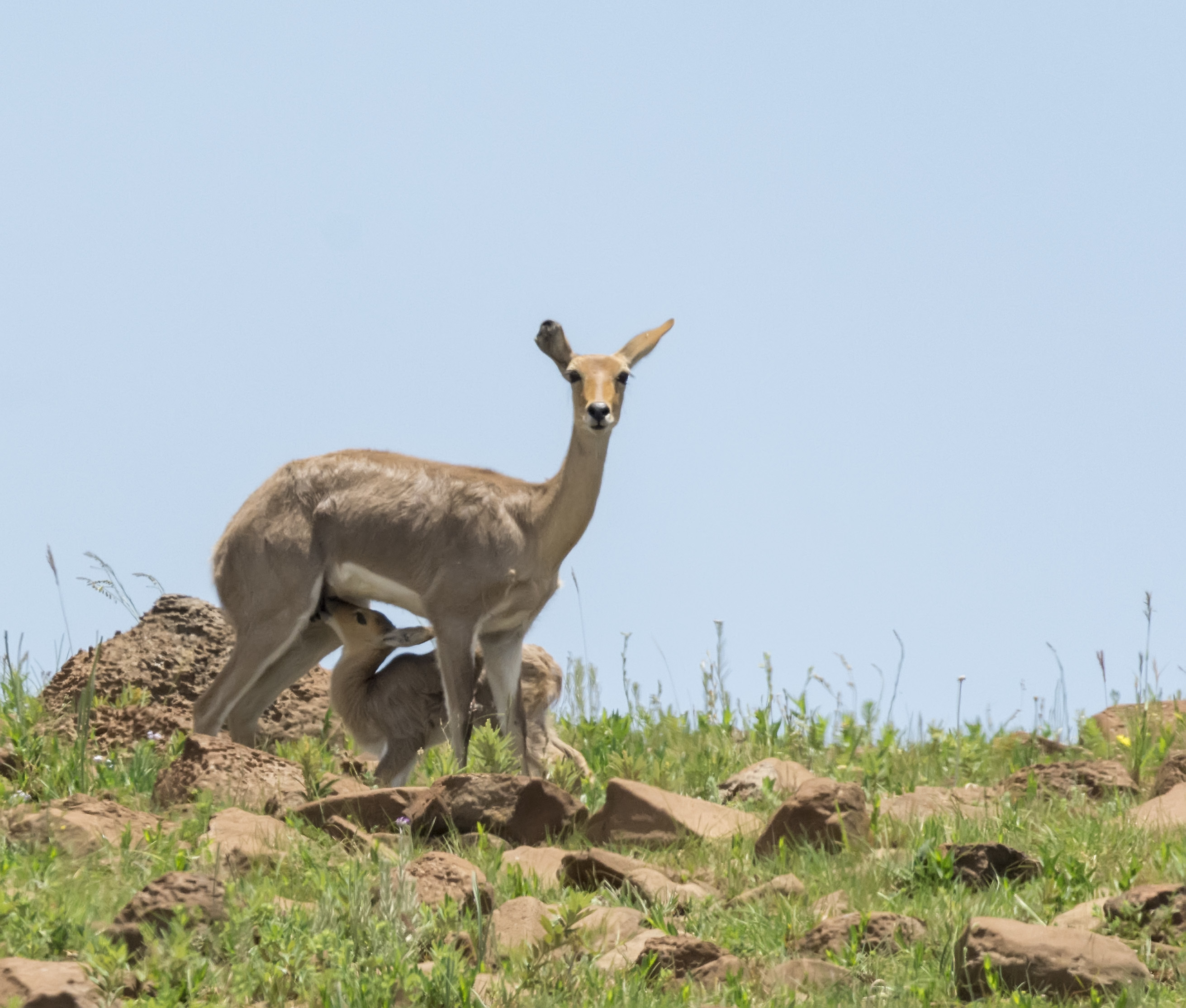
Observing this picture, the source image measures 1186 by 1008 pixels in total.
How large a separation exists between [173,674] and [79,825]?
13.8 ft

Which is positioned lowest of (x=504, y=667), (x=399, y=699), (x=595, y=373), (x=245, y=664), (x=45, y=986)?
(x=45, y=986)

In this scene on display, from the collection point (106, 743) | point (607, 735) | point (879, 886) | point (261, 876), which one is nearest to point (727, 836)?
point (879, 886)

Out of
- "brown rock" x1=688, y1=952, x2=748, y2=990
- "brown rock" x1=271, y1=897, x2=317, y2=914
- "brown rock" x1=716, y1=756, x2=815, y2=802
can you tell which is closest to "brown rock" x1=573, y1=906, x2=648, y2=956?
"brown rock" x1=688, y1=952, x2=748, y2=990

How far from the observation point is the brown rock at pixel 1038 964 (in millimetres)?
4535

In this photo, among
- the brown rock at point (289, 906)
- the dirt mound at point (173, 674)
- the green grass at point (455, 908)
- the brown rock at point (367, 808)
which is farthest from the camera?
the dirt mound at point (173, 674)

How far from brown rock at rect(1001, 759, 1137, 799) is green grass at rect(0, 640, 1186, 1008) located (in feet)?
0.73

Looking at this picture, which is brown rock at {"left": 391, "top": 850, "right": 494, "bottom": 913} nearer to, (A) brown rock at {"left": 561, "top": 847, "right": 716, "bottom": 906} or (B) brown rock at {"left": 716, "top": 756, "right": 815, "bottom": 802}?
(A) brown rock at {"left": 561, "top": 847, "right": 716, "bottom": 906}

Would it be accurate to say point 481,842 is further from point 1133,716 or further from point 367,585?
point 1133,716

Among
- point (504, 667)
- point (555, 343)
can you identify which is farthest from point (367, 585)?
point (555, 343)

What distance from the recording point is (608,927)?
16.3 feet

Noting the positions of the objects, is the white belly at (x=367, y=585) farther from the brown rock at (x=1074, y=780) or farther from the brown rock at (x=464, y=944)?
the brown rock at (x=464, y=944)

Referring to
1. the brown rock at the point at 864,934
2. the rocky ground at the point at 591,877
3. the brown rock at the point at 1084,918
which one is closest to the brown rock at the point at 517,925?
the rocky ground at the point at 591,877

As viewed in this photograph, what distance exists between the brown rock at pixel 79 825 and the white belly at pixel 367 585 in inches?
134

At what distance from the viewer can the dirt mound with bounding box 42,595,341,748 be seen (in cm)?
938
